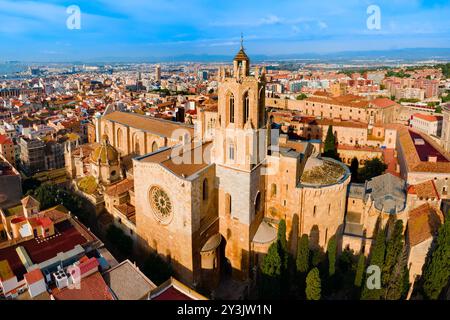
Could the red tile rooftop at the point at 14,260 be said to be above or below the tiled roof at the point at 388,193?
below

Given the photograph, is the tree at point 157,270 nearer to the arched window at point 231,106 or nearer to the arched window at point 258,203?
the arched window at point 258,203

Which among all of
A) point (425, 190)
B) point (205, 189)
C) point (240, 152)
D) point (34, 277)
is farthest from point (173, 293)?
point (425, 190)

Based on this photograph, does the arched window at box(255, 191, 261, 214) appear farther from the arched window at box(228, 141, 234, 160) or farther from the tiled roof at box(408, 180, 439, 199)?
the tiled roof at box(408, 180, 439, 199)

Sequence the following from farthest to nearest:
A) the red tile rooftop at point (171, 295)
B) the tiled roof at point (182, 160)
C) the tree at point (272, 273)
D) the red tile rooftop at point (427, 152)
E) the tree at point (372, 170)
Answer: the tree at point (372, 170) → the red tile rooftop at point (427, 152) → the tiled roof at point (182, 160) → the tree at point (272, 273) → the red tile rooftop at point (171, 295)

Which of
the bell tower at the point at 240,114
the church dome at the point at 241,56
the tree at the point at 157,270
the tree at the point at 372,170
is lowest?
the tree at the point at 157,270

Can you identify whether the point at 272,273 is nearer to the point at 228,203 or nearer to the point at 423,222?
the point at 228,203

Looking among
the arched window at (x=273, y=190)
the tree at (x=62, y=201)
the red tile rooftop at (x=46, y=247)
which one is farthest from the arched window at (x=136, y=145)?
the arched window at (x=273, y=190)

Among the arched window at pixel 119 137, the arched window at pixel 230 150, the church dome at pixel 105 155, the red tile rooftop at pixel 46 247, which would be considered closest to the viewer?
the red tile rooftop at pixel 46 247

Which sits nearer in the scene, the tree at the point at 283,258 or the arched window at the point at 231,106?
the tree at the point at 283,258

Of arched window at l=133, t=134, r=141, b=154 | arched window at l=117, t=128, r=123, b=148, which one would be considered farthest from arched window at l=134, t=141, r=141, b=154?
arched window at l=117, t=128, r=123, b=148
